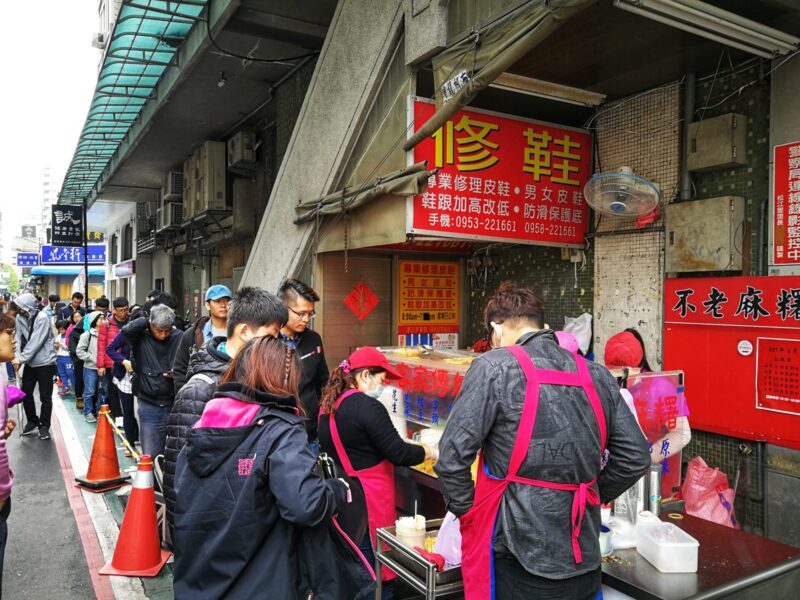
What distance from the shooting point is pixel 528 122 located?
5.95m

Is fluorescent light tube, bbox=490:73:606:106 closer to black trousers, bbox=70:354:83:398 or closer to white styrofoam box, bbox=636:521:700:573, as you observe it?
white styrofoam box, bbox=636:521:700:573

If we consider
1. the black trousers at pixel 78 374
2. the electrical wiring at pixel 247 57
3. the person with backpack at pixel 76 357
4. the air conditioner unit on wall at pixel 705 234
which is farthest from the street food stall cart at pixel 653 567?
the black trousers at pixel 78 374

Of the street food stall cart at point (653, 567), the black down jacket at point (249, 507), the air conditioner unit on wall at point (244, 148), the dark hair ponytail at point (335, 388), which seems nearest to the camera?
the black down jacket at point (249, 507)

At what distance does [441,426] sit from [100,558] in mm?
3018

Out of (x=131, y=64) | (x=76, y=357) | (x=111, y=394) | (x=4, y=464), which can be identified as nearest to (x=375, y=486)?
(x=4, y=464)

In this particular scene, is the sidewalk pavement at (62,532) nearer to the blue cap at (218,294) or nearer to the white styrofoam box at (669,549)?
the blue cap at (218,294)

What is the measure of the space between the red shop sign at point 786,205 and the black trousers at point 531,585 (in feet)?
11.9

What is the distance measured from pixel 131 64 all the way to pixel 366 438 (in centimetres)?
951

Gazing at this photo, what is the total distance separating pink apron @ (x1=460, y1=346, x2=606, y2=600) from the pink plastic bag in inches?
108

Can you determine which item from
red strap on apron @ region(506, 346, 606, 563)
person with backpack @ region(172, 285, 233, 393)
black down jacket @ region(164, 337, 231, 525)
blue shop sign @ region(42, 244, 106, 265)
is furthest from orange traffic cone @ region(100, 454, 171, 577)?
blue shop sign @ region(42, 244, 106, 265)

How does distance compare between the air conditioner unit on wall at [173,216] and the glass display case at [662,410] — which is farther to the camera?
the air conditioner unit on wall at [173,216]

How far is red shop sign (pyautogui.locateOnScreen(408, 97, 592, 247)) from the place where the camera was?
17.9 ft

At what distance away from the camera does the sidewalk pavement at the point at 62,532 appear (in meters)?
4.28

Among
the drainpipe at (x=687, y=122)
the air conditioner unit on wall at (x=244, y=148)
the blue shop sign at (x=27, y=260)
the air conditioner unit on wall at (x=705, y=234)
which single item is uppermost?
the air conditioner unit on wall at (x=244, y=148)
